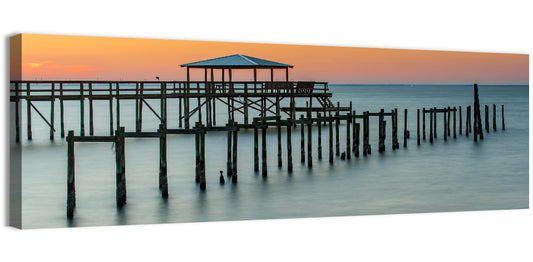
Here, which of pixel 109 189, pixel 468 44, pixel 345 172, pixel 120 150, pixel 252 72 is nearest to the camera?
pixel 120 150

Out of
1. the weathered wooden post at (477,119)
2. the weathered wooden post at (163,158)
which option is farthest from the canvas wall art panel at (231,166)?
the weathered wooden post at (477,119)

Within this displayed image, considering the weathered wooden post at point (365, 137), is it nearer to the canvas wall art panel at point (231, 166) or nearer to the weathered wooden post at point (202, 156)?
the canvas wall art panel at point (231, 166)

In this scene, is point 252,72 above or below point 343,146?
above

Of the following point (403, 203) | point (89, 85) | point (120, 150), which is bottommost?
point (403, 203)

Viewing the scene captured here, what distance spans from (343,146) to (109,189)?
9848 millimetres

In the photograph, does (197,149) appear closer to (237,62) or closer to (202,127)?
(202,127)

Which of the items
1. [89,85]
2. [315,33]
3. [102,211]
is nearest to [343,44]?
[315,33]

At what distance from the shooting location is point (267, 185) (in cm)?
1282

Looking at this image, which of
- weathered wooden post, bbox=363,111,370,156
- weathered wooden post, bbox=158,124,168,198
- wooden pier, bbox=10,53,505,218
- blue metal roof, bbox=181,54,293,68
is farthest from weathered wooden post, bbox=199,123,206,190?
weathered wooden post, bbox=363,111,370,156

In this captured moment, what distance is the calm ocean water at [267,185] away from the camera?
1060 cm

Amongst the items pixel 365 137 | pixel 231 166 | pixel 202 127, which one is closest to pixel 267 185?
pixel 231 166

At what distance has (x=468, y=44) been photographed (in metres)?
10.9

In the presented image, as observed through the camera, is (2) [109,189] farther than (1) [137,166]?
No

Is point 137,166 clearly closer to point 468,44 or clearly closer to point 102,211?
point 102,211
